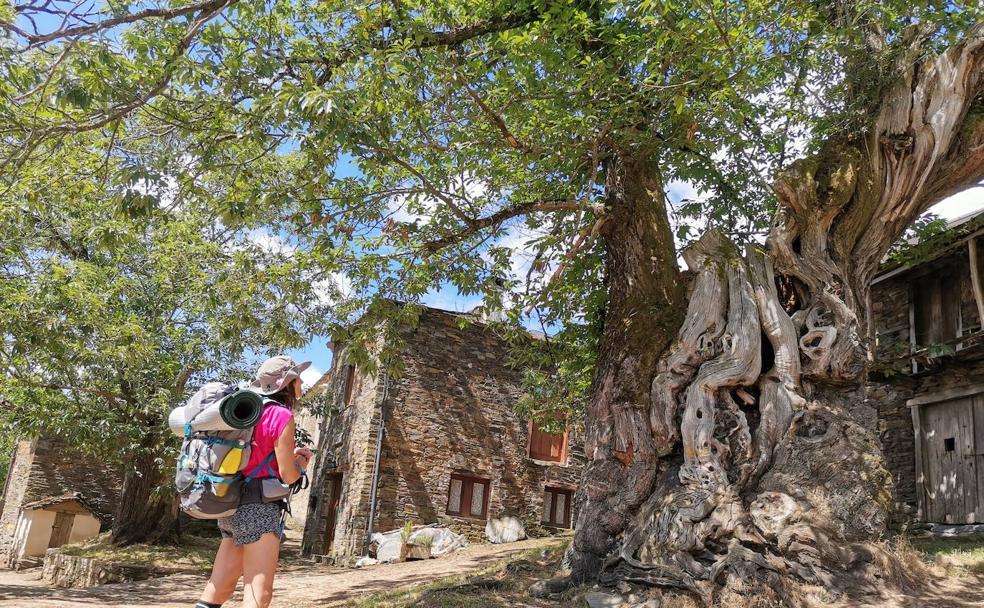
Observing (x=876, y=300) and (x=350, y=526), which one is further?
(x=350, y=526)

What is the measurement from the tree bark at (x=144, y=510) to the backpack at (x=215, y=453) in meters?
14.6

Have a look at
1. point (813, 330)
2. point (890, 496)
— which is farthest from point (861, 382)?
point (890, 496)

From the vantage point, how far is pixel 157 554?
16828 millimetres

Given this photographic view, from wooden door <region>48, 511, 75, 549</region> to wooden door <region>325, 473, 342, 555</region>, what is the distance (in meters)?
8.79

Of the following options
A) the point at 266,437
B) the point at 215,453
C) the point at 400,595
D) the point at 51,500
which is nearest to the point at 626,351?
the point at 400,595

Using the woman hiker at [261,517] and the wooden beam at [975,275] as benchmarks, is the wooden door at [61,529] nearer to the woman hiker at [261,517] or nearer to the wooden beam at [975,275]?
the woman hiker at [261,517]

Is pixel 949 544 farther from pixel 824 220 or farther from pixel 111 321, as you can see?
pixel 111 321

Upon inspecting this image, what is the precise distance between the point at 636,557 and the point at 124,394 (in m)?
12.8

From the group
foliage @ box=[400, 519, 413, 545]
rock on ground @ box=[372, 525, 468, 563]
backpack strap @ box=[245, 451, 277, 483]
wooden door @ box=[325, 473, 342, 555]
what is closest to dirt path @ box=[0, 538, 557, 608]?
rock on ground @ box=[372, 525, 468, 563]

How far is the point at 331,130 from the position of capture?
6.23 m

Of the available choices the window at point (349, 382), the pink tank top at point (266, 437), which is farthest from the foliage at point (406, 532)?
the pink tank top at point (266, 437)

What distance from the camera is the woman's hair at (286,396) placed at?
4469 millimetres

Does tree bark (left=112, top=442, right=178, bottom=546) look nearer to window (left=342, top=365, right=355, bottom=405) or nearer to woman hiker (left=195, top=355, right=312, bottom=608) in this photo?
window (left=342, top=365, right=355, bottom=405)

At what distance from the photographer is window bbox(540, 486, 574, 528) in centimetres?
1884
